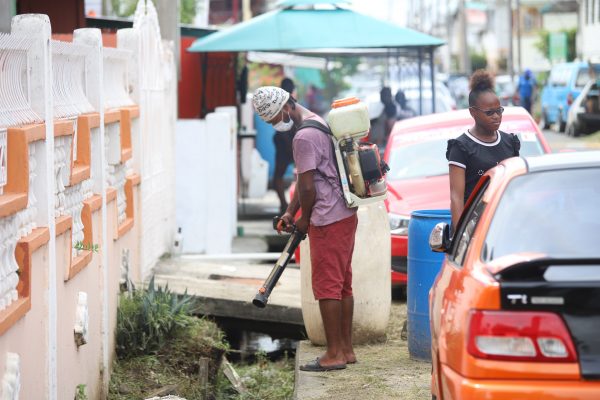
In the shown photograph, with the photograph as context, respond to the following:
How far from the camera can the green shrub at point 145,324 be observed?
8.73 m

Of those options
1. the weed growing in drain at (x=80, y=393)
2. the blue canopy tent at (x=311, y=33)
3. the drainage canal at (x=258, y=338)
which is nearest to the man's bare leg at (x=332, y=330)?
the weed growing in drain at (x=80, y=393)

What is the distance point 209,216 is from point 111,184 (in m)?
4.74

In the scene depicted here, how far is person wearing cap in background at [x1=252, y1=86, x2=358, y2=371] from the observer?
7617 mm

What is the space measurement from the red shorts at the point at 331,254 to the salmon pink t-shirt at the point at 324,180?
55 mm

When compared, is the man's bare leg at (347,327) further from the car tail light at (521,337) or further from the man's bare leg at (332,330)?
the car tail light at (521,337)

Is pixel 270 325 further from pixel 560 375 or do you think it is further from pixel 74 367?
pixel 560 375

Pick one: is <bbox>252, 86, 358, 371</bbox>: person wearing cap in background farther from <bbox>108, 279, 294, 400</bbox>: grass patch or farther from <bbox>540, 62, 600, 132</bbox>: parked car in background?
<bbox>540, 62, 600, 132</bbox>: parked car in background

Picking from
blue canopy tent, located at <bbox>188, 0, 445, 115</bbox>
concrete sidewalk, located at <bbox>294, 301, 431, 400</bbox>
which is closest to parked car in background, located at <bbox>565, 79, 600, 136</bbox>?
blue canopy tent, located at <bbox>188, 0, 445, 115</bbox>

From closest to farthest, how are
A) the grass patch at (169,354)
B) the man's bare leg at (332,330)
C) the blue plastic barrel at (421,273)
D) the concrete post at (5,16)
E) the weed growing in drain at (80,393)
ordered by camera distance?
the concrete post at (5,16) < the weed growing in drain at (80,393) < the man's bare leg at (332,330) < the blue plastic barrel at (421,273) < the grass patch at (169,354)

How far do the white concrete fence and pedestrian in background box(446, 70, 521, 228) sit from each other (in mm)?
2225

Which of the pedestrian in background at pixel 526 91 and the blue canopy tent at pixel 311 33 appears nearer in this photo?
the blue canopy tent at pixel 311 33

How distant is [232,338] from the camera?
1086 centimetres

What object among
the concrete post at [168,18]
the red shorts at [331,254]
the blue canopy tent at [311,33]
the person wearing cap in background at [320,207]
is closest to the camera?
the person wearing cap in background at [320,207]

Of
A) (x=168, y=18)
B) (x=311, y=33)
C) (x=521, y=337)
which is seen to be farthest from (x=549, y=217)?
(x=311, y=33)
